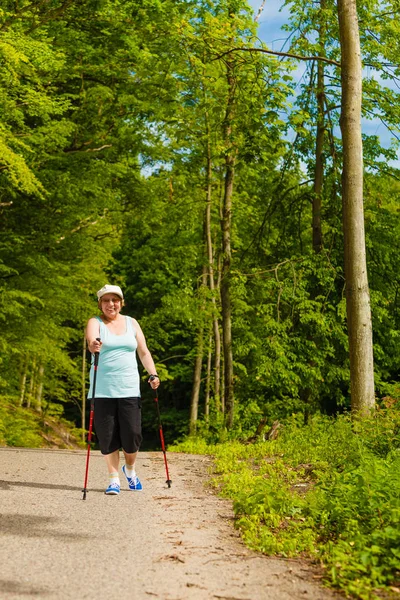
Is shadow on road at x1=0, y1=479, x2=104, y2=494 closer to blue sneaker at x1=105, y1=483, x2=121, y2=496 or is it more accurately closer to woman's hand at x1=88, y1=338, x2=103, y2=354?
blue sneaker at x1=105, y1=483, x2=121, y2=496

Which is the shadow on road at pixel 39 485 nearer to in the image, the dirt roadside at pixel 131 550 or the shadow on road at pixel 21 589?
the dirt roadside at pixel 131 550

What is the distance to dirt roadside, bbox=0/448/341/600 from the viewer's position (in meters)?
4.56

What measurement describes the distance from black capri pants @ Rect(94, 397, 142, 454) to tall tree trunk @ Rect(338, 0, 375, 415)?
11.4 feet

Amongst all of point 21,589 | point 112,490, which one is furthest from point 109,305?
point 21,589

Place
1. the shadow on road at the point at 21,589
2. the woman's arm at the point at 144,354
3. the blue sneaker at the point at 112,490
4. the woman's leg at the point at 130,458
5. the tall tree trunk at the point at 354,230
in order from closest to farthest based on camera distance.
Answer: the shadow on road at the point at 21,589, the blue sneaker at the point at 112,490, the woman's leg at the point at 130,458, the woman's arm at the point at 144,354, the tall tree trunk at the point at 354,230

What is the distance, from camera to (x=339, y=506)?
19.5ft

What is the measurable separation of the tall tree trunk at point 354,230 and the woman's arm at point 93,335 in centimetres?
402

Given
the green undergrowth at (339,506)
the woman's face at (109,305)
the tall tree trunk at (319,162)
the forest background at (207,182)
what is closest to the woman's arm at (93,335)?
the woman's face at (109,305)

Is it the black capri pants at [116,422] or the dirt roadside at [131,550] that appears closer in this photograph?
the dirt roadside at [131,550]

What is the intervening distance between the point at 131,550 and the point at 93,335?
284 cm

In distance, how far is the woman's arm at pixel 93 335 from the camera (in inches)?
308

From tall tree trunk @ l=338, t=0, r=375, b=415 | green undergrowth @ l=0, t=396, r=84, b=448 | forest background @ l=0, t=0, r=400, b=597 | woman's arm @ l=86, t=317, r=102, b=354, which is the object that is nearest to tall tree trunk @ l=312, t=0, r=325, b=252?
forest background @ l=0, t=0, r=400, b=597

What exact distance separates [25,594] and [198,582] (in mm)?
1050

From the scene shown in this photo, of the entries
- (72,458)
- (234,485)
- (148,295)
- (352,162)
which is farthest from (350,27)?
(148,295)
